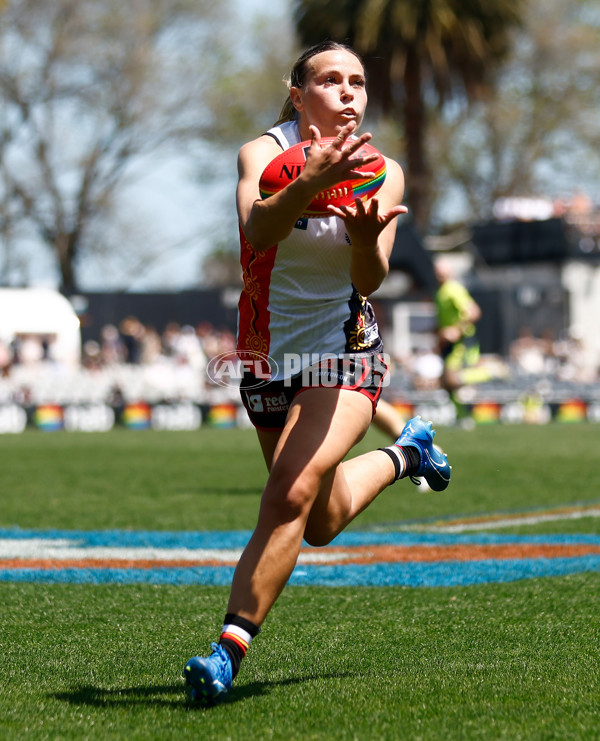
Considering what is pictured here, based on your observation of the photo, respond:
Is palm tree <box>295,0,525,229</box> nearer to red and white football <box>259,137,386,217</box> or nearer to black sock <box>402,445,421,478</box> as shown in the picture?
black sock <box>402,445,421,478</box>

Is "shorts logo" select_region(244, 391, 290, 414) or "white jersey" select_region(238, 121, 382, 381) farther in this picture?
"shorts logo" select_region(244, 391, 290, 414)

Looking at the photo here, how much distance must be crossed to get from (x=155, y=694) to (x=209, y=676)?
38 cm

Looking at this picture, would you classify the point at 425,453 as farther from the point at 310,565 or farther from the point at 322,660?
the point at 310,565

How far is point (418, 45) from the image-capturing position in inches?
1075

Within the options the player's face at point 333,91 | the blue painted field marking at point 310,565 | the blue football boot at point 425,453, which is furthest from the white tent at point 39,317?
the player's face at point 333,91

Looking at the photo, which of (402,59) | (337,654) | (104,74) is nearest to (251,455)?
(337,654)

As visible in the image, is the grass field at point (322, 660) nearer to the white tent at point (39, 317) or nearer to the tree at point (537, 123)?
the white tent at point (39, 317)

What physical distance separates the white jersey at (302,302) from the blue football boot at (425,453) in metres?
0.82

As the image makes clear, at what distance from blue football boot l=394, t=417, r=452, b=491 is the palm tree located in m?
23.1

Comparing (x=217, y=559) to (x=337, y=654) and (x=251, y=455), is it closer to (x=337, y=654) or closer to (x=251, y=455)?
(x=337, y=654)

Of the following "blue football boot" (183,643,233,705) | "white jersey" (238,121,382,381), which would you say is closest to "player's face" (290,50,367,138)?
"white jersey" (238,121,382,381)

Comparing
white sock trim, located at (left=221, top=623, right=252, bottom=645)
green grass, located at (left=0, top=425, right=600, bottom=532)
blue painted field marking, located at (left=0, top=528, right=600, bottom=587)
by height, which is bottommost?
Answer: green grass, located at (left=0, top=425, right=600, bottom=532)

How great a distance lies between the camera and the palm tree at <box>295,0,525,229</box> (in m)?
27.0

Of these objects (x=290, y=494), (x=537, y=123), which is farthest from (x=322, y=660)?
(x=537, y=123)
